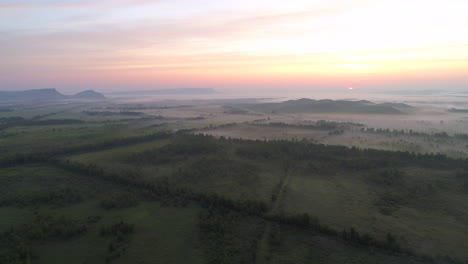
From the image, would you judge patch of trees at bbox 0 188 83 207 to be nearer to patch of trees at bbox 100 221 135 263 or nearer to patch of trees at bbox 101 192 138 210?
patch of trees at bbox 101 192 138 210

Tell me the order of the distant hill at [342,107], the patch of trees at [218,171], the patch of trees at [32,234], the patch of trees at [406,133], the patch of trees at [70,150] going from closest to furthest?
the patch of trees at [32,234] < the patch of trees at [218,171] < the patch of trees at [70,150] < the patch of trees at [406,133] < the distant hill at [342,107]

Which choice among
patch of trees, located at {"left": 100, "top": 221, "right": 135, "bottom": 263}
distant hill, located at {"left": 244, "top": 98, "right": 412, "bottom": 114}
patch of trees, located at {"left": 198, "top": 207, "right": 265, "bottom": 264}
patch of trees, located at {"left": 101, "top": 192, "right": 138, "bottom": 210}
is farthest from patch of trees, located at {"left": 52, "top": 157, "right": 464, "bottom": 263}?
distant hill, located at {"left": 244, "top": 98, "right": 412, "bottom": 114}

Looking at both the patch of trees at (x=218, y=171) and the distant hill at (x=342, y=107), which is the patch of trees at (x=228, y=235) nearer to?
the patch of trees at (x=218, y=171)

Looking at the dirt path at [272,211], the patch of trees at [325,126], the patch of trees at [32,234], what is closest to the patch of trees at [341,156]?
the dirt path at [272,211]

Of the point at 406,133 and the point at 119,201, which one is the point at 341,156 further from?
the point at 119,201

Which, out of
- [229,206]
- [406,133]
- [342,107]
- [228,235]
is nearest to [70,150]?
[229,206]

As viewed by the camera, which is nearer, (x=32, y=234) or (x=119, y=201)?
(x=32, y=234)
